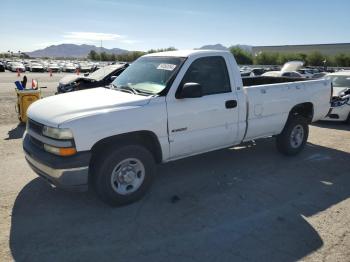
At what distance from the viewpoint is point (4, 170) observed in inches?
231

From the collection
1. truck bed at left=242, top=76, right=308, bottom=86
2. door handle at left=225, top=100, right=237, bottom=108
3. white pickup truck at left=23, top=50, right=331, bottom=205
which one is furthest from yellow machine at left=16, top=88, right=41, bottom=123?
door handle at left=225, top=100, right=237, bottom=108

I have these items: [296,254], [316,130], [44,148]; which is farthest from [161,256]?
[316,130]

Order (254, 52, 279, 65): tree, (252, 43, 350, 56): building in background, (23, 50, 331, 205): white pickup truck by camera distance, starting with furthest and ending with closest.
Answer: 1. (252, 43, 350, 56): building in background
2. (254, 52, 279, 65): tree
3. (23, 50, 331, 205): white pickup truck

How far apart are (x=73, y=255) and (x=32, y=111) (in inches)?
83.0

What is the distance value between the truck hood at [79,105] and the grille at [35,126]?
6cm

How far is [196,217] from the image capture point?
4352 mm

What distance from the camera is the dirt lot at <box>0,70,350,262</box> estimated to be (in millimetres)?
3625

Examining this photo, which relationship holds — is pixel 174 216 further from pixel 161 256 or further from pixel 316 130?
pixel 316 130

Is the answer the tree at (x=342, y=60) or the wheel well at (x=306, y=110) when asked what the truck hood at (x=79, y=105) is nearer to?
the wheel well at (x=306, y=110)

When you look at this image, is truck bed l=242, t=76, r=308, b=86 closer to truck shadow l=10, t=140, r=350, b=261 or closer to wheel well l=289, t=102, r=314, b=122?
wheel well l=289, t=102, r=314, b=122

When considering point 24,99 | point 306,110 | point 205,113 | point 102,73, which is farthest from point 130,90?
point 102,73

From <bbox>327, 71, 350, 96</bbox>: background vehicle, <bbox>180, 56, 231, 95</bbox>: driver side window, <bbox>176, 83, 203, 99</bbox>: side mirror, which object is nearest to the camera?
<bbox>176, 83, 203, 99</bbox>: side mirror

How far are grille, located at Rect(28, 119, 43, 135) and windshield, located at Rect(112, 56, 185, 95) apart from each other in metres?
1.39

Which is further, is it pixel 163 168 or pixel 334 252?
pixel 163 168
